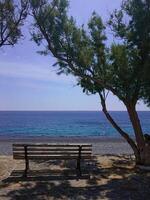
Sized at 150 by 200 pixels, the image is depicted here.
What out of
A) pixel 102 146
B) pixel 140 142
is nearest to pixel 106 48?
pixel 140 142

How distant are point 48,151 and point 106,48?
5495mm

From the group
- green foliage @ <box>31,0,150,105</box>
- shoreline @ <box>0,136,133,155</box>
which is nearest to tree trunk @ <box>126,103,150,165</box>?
green foliage @ <box>31,0,150,105</box>

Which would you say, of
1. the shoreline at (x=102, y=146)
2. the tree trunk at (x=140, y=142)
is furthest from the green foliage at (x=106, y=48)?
the shoreline at (x=102, y=146)

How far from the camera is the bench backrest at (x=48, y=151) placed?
14203 millimetres

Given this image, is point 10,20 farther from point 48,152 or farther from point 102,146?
point 102,146

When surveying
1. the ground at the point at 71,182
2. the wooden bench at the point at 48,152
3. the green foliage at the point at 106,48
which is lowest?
the ground at the point at 71,182

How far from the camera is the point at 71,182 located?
13.2 metres

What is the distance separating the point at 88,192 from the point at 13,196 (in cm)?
203

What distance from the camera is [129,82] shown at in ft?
55.0

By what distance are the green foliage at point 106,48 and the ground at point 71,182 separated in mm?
3198

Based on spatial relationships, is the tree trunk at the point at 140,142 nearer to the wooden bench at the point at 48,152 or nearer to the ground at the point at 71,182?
the ground at the point at 71,182

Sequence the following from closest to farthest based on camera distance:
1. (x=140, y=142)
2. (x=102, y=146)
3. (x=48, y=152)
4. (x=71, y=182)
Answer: (x=71, y=182), (x=48, y=152), (x=140, y=142), (x=102, y=146)

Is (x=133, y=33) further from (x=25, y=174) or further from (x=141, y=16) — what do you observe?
(x=25, y=174)

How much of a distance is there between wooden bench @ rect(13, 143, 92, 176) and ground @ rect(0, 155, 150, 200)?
505 mm
